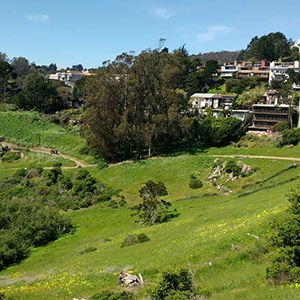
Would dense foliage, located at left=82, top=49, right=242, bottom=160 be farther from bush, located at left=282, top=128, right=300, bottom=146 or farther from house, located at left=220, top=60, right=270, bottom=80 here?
house, located at left=220, top=60, right=270, bottom=80

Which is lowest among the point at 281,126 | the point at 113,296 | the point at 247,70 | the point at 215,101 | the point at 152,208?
the point at 152,208

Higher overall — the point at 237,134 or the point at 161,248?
the point at 237,134

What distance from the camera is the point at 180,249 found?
24609 millimetres

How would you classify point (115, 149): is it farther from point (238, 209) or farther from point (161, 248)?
point (161, 248)

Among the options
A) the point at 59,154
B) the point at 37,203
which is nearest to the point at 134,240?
the point at 37,203

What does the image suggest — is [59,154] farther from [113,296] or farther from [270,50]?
[270,50]

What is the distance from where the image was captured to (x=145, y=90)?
7038 cm

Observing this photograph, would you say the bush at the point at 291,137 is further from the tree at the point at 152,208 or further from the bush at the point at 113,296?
the bush at the point at 113,296

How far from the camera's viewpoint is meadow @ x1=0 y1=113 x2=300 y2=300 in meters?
19.8

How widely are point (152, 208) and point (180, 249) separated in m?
16.8

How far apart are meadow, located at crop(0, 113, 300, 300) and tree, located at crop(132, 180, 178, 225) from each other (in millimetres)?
1185

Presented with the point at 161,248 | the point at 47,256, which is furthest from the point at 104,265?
the point at 47,256

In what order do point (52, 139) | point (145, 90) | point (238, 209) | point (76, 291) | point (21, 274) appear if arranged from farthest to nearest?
1. point (52, 139)
2. point (145, 90)
3. point (238, 209)
4. point (21, 274)
5. point (76, 291)

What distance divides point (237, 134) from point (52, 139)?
39737mm
